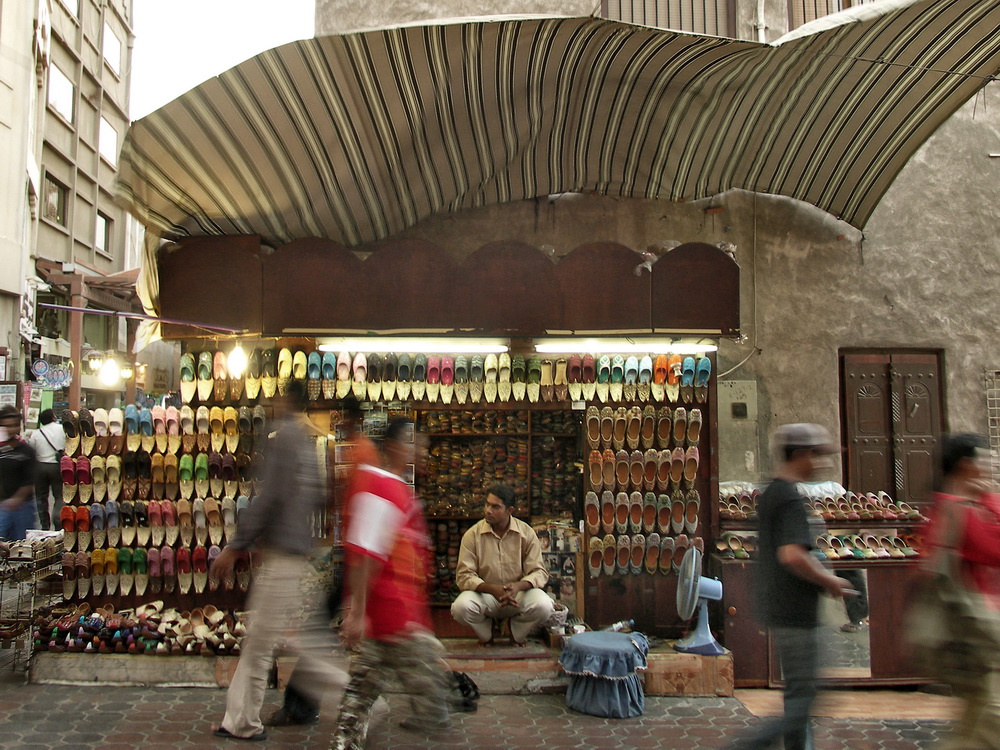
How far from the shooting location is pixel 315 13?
23.5 feet

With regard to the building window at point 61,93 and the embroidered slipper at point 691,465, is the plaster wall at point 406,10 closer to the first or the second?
the embroidered slipper at point 691,465

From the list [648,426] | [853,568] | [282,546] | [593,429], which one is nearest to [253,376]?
[282,546]

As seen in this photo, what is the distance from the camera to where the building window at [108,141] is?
22.3m

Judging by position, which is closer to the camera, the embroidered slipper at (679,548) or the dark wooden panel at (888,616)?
the dark wooden panel at (888,616)

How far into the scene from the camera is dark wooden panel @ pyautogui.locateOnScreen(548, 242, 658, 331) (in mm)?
5766

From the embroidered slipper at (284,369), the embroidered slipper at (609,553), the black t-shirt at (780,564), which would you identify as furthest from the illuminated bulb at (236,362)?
the black t-shirt at (780,564)

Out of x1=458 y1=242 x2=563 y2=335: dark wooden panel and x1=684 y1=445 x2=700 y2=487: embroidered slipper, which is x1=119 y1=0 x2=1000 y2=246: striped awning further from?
x1=684 y1=445 x2=700 y2=487: embroidered slipper

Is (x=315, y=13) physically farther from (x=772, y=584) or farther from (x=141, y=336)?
(x=772, y=584)

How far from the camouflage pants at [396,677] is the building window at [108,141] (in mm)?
22423

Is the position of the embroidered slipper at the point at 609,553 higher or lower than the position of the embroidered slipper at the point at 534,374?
lower

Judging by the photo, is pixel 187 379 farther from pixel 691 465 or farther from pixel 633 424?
pixel 691 465

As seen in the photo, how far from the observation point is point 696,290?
19.0ft

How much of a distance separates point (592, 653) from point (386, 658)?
1.95 metres

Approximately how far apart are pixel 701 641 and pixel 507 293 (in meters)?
2.88
